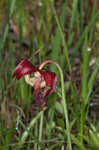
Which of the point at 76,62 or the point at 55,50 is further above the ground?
the point at 76,62

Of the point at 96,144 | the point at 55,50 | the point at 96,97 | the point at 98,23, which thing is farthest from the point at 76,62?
the point at 96,144

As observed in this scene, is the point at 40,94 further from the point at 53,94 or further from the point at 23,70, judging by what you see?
the point at 53,94

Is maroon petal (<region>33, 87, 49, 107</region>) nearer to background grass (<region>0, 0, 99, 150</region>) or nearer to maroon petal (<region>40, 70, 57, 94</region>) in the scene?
maroon petal (<region>40, 70, 57, 94</region>)

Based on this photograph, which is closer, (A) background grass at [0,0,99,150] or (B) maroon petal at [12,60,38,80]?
(B) maroon petal at [12,60,38,80]

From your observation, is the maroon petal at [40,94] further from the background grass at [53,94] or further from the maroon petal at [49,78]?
the background grass at [53,94]

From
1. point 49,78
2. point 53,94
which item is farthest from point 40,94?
point 53,94

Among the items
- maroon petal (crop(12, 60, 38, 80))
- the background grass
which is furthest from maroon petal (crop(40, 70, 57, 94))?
the background grass

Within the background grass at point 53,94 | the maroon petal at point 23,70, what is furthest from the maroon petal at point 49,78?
the background grass at point 53,94

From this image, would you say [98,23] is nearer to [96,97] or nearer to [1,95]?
[96,97]

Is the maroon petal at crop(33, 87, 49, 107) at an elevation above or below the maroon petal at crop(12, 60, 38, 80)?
below

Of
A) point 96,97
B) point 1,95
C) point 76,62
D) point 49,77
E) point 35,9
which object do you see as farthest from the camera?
point 35,9
